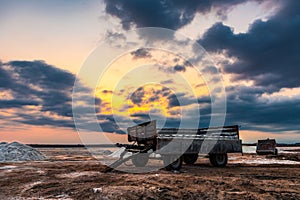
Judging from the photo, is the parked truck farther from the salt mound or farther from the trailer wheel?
the salt mound

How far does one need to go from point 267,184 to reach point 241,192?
193cm

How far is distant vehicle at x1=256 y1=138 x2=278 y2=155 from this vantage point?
89.2 feet

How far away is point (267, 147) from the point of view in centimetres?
2756

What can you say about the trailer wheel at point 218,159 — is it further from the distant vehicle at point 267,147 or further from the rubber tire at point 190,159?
the distant vehicle at point 267,147

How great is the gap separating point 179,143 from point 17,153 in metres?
16.4

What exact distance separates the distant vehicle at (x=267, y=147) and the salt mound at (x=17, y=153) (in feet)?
74.7

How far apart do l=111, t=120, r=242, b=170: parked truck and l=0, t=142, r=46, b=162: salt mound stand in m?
11.3

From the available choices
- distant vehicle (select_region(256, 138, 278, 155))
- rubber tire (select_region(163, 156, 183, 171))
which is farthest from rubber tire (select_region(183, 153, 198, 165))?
distant vehicle (select_region(256, 138, 278, 155))

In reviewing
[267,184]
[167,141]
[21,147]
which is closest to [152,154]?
[167,141]

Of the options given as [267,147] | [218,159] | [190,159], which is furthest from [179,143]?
[267,147]

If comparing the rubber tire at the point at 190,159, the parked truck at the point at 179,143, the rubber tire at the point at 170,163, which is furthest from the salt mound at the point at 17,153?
the rubber tire at the point at 170,163

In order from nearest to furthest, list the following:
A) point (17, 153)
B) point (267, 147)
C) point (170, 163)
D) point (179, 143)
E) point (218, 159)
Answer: point (170, 163) → point (179, 143) → point (218, 159) → point (17, 153) → point (267, 147)

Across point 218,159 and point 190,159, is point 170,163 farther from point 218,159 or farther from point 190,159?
point 190,159

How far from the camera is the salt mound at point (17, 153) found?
69.5ft
